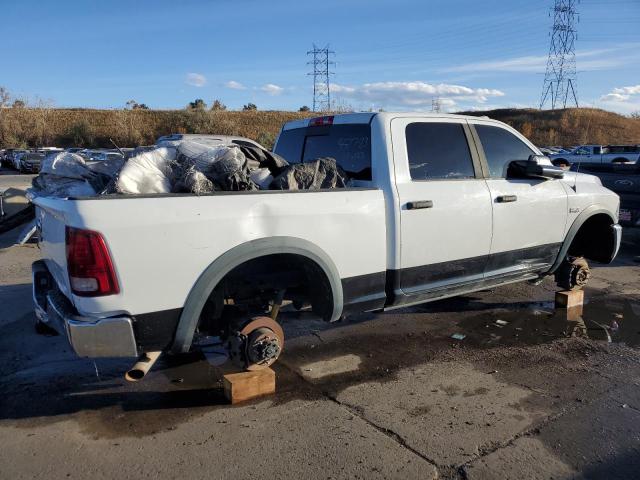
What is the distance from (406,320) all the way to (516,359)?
1341mm

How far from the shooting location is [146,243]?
126 inches

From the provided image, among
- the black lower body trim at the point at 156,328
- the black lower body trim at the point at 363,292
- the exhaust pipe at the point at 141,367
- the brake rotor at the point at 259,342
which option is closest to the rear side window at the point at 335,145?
the black lower body trim at the point at 363,292

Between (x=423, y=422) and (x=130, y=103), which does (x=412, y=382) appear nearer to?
(x=423, y=422)

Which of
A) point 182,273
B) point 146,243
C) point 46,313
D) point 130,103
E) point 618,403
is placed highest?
point 130,103

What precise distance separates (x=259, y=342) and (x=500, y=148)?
2.98 m

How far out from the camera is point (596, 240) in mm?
6328

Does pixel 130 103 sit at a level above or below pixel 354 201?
above

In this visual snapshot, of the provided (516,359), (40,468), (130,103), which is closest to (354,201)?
(516,359)

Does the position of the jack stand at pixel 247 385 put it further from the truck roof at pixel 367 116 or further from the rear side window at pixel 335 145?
the truck roof at pixel 367 116

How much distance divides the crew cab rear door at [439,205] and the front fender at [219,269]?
1.00m

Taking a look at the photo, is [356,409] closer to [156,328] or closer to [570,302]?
[156,328]

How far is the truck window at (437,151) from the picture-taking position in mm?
4535

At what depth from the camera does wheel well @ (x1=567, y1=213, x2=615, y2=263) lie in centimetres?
617

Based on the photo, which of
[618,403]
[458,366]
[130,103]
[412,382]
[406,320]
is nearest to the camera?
[618,403]
